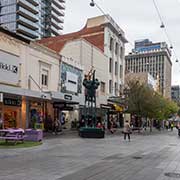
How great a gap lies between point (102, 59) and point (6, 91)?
2848 cm

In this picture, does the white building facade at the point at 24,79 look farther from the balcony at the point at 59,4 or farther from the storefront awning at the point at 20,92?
the balcony at the point at 59,4

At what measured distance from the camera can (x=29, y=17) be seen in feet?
369

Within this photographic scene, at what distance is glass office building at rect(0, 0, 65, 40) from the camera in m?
109

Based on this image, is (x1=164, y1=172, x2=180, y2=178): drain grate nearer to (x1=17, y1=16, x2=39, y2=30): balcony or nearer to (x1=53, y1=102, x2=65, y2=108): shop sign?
(x1=53, y1=102, x2=65, y2=108): shop sign

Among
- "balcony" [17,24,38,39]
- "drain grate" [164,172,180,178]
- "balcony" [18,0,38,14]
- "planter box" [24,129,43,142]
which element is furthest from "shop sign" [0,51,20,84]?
"balcony" [18,0,38,14]

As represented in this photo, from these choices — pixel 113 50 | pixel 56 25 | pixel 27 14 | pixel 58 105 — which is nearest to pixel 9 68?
pixel 58 105

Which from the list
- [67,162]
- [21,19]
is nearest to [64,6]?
[21,19]

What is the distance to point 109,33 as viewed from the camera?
187ft

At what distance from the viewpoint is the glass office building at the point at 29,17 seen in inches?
4301

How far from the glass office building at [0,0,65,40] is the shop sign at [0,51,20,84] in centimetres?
7016

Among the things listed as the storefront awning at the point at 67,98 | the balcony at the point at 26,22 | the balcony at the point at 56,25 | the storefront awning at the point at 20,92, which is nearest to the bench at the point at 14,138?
the storefront awning at the point at 20,92

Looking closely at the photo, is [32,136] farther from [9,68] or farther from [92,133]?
[9,68]

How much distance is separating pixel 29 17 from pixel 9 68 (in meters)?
86.4

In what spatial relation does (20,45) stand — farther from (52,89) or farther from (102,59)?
(102,59)
